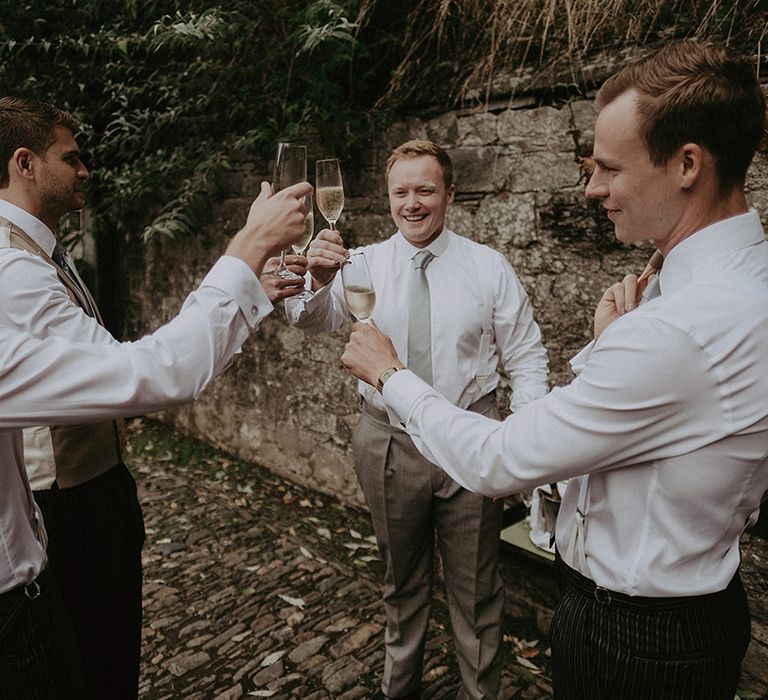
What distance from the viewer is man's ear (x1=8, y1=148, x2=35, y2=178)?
8.37 feet

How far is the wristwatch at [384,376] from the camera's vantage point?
5.70 feet

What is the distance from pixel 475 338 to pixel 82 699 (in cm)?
197

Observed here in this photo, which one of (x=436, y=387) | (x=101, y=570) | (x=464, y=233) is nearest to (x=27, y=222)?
(x=101, y=570)

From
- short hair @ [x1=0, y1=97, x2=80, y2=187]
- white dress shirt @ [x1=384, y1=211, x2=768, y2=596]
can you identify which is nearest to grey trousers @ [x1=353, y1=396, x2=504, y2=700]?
white dress shirt @ [x1=384, y1=211, x2=768, y2=596]

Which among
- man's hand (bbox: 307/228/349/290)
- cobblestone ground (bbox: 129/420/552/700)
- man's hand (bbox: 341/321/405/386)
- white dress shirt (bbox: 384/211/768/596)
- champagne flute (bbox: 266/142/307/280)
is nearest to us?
white dress shirt (bbox: 384/211/768/596)

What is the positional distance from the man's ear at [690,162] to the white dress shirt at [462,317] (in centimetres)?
152

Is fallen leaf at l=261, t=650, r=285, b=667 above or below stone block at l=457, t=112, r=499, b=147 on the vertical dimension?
below

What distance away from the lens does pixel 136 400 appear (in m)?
1.35

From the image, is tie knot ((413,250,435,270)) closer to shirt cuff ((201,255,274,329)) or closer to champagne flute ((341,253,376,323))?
champagne flute ((341,253,376,323))

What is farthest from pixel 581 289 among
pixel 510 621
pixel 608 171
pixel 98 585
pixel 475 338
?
pixel 98 585

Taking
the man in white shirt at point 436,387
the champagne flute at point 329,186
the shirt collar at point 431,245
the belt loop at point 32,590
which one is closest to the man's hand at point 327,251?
the champagne flute at point 329,186

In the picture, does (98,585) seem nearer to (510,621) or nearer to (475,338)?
(475,338)

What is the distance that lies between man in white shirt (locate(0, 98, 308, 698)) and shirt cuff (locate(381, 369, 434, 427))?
1330 mm

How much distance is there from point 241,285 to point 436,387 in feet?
4.90
